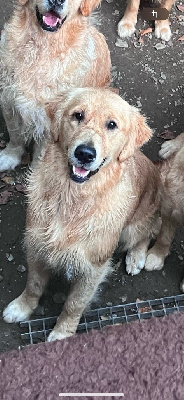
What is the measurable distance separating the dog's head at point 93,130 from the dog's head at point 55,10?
620 mm

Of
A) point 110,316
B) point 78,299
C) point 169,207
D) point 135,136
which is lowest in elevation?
point 110,316

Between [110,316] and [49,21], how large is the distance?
67.6 inches

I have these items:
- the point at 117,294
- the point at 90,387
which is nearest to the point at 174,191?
the point at 117,294

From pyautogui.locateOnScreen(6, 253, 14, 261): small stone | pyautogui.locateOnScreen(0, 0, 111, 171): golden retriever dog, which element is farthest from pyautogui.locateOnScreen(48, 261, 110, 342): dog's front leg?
pyautogui.locateOnScreen(0, 0, 111, 171): golden retriever dog

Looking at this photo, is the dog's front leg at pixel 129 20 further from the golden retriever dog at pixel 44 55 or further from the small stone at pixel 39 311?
the small stone at pixel 39 311

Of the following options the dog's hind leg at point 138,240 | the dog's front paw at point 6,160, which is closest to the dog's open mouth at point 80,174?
the dog's hind leg at point 138,240

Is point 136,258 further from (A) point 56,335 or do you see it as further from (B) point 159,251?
(A) point 56,335

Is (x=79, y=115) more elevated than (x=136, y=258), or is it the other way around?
(x=79, y=115)

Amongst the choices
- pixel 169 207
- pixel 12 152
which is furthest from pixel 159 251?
pixel 12 152

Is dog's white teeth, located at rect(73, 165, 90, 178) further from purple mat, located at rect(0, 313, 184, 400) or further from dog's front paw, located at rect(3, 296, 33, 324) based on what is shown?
dog's front paw, located at rect(3, 296, 33, 324)

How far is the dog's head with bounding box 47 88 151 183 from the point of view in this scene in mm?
2615

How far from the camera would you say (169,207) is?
358 centimetres

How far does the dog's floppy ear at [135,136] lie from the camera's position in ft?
9.14

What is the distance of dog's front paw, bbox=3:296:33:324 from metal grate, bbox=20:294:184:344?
1.7 inches
